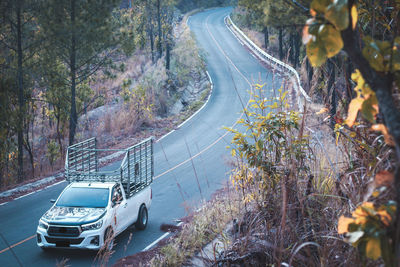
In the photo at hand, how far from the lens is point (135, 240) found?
10758mm

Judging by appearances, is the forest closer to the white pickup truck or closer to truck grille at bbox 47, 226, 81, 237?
the white pickup truck

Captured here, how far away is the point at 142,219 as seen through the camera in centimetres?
1154

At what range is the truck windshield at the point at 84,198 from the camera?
10.2 meters

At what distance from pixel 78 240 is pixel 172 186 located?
6.74 meters

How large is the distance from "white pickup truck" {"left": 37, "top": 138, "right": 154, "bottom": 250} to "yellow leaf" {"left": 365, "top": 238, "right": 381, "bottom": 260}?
7.00 m

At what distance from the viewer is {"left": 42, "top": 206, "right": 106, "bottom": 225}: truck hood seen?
958cm

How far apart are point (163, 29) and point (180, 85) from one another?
314 inches

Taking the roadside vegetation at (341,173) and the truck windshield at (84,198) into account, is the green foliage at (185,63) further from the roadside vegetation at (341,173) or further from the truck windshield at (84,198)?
the roadside vegetation at (341,173)

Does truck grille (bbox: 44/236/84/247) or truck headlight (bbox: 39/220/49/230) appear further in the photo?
truck headlight (bbox: 39/220/49/230)

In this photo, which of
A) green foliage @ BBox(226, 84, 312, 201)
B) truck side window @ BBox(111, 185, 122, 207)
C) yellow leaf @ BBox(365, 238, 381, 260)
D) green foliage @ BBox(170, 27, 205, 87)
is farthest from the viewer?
green foliage @ BBox(170, 27, 205, 87)

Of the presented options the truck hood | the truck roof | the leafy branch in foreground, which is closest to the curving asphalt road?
the truck hood

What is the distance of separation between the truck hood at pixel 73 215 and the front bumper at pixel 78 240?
1.00 ft

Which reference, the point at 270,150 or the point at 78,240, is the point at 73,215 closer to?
the point at 78,240

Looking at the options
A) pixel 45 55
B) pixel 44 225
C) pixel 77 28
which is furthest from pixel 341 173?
pixel 45 55
